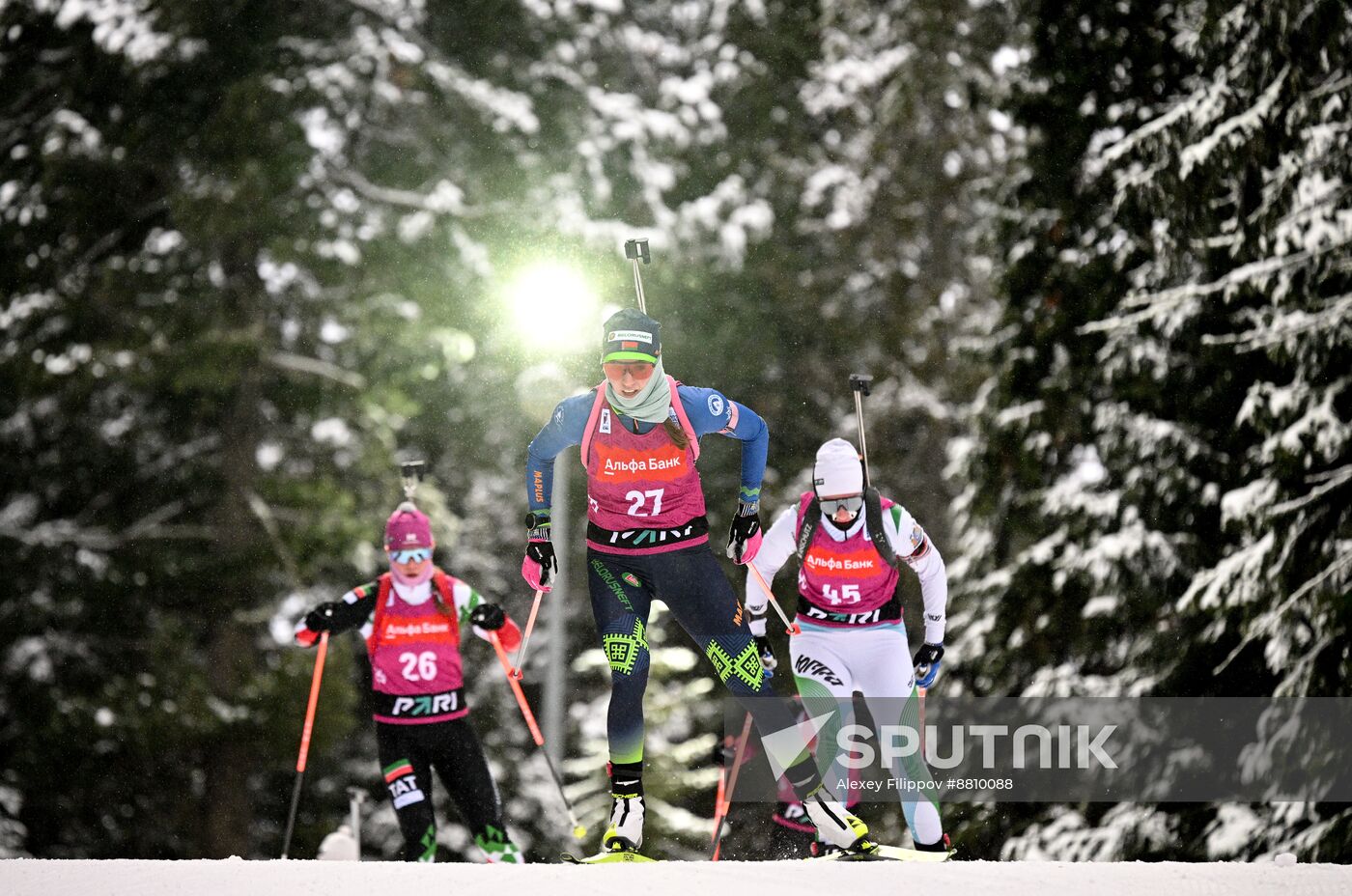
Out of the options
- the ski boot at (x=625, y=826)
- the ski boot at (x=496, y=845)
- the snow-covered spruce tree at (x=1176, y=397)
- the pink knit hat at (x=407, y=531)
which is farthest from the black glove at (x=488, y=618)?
the snow-covered spruce tree at (x=1176, y=397)

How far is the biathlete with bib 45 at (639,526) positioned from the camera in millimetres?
6797

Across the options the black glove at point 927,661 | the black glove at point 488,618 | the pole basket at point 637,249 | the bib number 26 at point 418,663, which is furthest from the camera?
the bib number 26 at point 418,663

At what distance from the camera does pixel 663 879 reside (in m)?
6.11

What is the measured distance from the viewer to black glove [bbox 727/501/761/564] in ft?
23.0

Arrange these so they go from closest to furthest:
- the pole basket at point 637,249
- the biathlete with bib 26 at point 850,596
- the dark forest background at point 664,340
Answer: the pole basket at point 637,249 < the biathlete with bib 26 at point 850,596 < the dark forest background at point 664,340

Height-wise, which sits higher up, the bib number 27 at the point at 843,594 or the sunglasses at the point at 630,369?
the sunglasses at the point at 630,369

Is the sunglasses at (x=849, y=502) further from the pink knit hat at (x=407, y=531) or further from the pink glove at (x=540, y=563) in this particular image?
the pink knit hat at (x=407, y=531)

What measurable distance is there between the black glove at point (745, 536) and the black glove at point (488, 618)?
185cm

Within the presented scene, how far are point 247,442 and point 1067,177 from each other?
34.4ft

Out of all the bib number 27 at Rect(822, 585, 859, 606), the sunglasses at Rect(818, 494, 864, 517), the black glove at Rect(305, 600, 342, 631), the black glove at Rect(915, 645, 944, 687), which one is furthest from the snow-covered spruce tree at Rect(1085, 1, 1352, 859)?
the black glove at Rect(305, 600, 342, 631)

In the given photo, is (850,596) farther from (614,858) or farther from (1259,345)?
(1259,345)

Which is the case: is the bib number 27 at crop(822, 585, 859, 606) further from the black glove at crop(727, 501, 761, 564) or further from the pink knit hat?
the pink knit hat

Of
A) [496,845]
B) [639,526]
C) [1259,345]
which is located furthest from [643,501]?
[1259,345]

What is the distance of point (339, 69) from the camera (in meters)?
20.4
